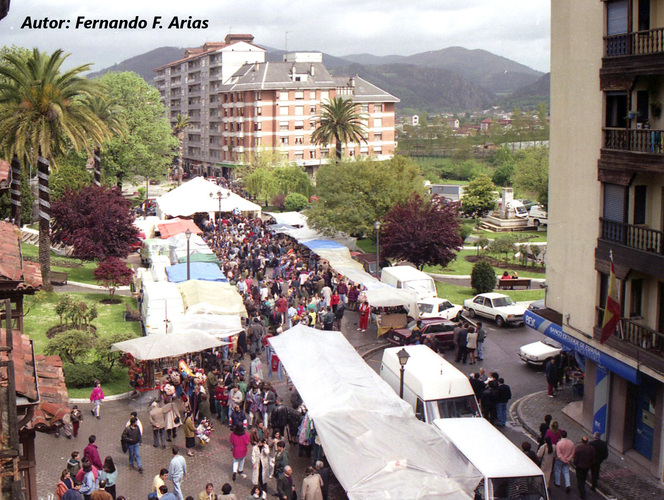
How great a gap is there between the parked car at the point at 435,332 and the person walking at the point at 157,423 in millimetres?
10752

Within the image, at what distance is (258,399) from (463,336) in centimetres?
892

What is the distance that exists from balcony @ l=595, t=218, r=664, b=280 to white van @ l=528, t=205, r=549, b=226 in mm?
44783

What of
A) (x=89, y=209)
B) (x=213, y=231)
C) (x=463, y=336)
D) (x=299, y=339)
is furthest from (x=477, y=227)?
(x=299, y=339)

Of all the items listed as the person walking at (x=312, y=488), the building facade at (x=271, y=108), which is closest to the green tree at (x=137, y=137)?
the building facade at (x=271, y=108)

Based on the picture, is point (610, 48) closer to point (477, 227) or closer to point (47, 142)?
point (47, 142)

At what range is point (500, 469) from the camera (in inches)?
563

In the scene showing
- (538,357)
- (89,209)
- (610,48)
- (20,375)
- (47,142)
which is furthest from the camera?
(89,209)

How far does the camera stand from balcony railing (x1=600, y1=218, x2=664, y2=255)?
56.9ft

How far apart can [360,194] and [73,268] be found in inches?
654

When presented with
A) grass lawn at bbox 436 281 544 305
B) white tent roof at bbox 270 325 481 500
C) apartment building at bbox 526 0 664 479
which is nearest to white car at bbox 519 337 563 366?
apartment building at bbox 526 0 664 479

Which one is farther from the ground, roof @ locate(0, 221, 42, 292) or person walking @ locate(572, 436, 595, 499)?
roof @ locate(0, 221, 42, 292)

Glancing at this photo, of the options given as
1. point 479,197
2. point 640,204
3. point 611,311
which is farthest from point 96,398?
point 479,197

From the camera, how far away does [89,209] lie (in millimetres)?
39156

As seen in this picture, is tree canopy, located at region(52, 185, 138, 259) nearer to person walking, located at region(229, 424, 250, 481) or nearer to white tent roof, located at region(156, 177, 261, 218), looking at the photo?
white tent roof, located at region(156, 177, 261, 218)
